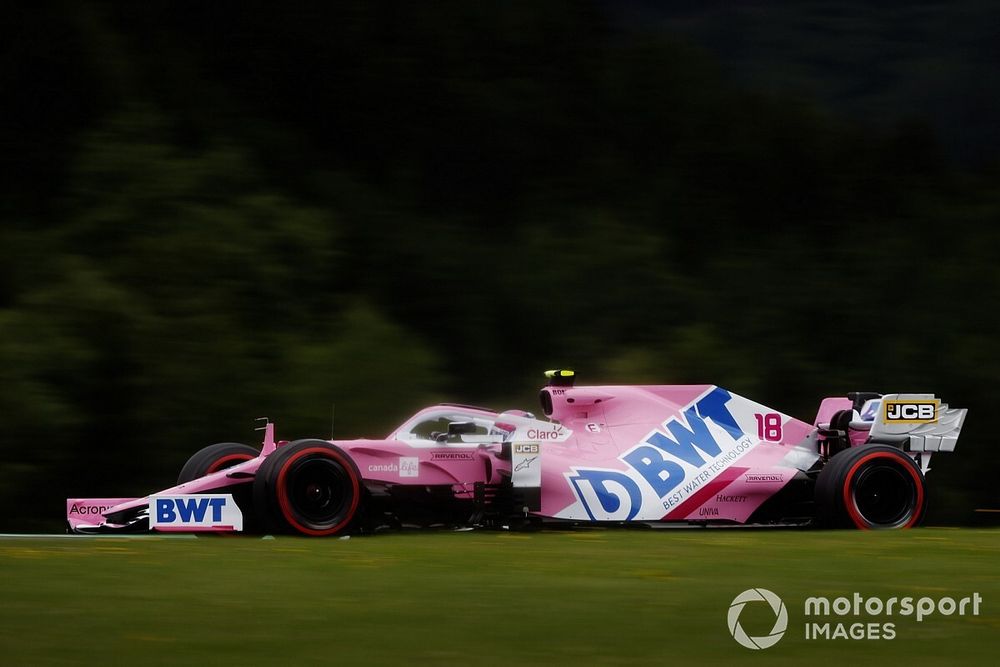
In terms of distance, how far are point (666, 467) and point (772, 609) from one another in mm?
5469

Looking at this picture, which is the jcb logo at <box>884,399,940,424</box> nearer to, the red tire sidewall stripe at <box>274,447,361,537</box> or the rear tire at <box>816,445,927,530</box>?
the rear tire at <box>816,445,927,530</box>

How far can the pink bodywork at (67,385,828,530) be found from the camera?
39.1ft

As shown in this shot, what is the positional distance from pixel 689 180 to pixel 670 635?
23945 millimetres

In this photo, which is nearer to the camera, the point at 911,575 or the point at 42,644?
the point at 42,644

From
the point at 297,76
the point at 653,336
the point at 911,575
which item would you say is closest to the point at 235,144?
the point at 297,76

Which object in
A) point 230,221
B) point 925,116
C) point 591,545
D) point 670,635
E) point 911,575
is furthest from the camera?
point 925,116

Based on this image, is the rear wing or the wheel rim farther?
the rear wing

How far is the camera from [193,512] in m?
11.0

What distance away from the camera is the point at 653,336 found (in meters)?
24.8

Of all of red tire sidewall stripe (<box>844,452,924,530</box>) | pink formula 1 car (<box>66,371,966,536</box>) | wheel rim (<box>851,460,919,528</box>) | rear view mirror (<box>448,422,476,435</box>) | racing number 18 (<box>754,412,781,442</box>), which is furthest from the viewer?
racing number 18 (<box>754,412,781,442</box>)

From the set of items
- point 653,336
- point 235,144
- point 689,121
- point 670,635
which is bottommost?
point 670,635

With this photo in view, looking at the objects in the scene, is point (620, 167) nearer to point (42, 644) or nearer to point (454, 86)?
point (454, 86)

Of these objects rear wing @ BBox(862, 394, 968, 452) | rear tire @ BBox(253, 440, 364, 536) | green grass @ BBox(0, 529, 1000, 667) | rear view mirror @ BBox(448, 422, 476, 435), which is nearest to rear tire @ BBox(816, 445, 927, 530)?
rear wing @ BBox(862, 394, 968, 452)

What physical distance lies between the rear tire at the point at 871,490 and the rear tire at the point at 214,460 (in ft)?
16.6
